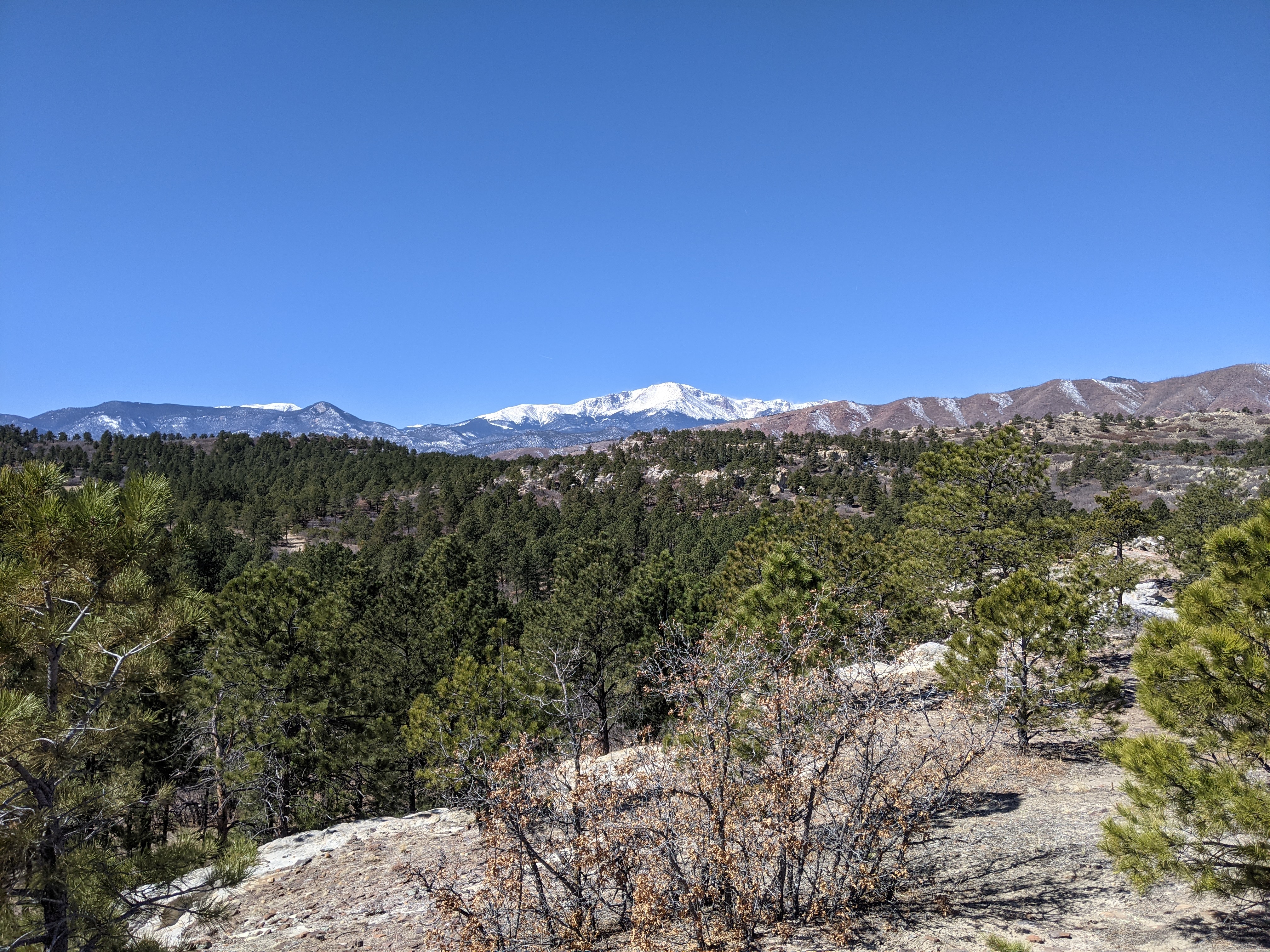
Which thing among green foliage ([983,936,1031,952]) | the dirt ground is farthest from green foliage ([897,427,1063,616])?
green foliage ([983,936,1031,952])

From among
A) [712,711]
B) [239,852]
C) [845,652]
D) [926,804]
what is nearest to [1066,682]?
[845,652]

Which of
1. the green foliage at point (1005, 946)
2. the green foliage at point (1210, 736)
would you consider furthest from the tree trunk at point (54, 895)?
the green foliage at point (1210, 736)

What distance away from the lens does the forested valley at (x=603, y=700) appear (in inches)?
208

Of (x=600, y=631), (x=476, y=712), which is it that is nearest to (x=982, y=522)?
(x=600, y=631)

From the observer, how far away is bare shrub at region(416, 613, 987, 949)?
625 cm

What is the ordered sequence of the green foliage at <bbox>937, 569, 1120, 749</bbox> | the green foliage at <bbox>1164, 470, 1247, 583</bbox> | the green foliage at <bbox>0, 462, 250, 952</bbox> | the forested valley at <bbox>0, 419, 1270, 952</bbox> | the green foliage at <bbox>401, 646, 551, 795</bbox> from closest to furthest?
the green foliage at <bbox>0, 462, 250, 952</bbox>, the forested valley at <bbox>0, 419, 1270, 952</bbox>, the green foliage at <bbox>937, 569, 1120, 749</bbox>, the green foliage at <bbox>401, 646, 551, 795</bbox>, the green foliage at <bbox>1164, 470, 1247, 583</bbox>

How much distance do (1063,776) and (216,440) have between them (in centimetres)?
18737

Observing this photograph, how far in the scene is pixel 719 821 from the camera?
6.17 metres

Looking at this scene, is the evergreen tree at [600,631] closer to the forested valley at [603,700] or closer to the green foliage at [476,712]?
the forested valley at [603,700]

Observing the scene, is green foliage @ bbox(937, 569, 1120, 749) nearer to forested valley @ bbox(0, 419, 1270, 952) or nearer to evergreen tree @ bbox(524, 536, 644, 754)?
forested valley @ bbox(0, 419, 1270, 952)

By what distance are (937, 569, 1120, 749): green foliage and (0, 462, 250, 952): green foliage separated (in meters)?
11.9

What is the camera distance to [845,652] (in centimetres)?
1113

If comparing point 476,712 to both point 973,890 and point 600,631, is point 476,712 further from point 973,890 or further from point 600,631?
point 973,890

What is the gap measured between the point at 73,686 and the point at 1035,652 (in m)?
14.5
